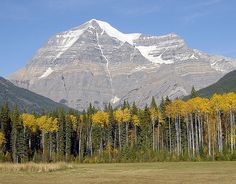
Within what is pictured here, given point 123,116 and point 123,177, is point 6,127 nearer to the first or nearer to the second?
point 123,116

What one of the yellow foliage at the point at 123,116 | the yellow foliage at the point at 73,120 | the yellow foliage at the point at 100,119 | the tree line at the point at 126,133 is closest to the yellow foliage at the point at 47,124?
the tree line at the point at 126,133

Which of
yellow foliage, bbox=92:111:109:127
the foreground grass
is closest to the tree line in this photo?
yellow foliage, bbox=92:111:109:127

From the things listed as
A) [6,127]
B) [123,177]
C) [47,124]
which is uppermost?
[47,124]

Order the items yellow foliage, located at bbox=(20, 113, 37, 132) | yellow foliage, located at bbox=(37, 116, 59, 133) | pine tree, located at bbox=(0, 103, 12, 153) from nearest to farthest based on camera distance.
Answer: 1. pine tree, located at bbox=(0, 103, 12, 153)
2. yellow foliage, located at bbox=(37, 116, 59, 133)
3. yellow foliage, located at bbox=(20, 113, 37, 132)

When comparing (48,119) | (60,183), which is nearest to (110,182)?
(60,183)

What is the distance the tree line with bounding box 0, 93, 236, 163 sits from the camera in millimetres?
146375

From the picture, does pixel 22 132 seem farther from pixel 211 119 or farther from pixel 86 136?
pixel 211 119

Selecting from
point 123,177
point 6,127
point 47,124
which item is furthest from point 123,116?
point 123,177

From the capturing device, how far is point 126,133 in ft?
582

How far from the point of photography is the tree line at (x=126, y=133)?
480 feet

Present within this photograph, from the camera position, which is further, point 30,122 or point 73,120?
point 73,120

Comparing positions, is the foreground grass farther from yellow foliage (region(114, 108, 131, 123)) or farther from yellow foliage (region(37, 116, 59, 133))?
yellow foliage (region(114, 108, 131, 123))

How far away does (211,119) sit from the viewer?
158875 millimetres

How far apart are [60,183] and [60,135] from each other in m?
124
